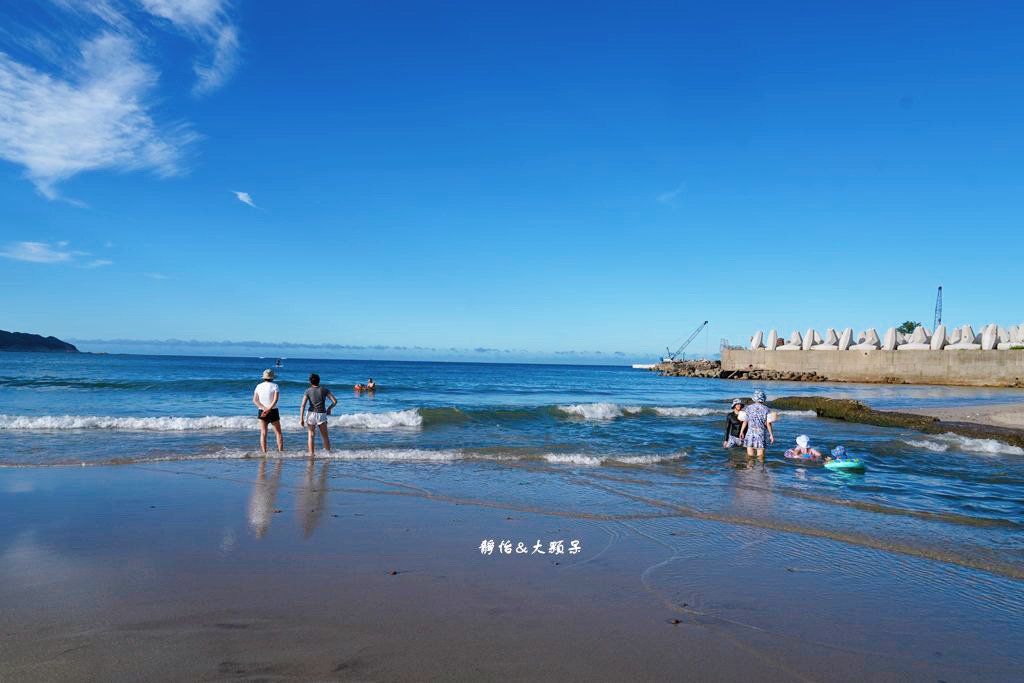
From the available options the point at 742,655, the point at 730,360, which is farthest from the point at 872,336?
the point at 742,655

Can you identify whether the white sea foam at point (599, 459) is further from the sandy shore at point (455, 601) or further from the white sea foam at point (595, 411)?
the white sea foam at point (595, 411)

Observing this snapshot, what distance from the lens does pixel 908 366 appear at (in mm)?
51688

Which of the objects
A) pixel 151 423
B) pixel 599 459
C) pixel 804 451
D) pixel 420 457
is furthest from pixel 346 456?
→ pixel 804 451

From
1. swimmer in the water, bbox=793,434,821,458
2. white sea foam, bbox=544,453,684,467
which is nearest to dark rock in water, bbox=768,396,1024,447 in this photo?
swimmer in the water, bbox=793,434,821,458

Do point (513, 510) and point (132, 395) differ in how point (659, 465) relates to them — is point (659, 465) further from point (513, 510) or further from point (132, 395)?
point (132, 395)

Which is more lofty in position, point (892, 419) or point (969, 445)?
point (892, 419)

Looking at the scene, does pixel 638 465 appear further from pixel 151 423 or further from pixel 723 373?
pixel 723 373

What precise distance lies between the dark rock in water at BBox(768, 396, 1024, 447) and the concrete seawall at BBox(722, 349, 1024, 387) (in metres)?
31.9

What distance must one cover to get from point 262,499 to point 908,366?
57957 mm

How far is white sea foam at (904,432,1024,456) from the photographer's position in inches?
562

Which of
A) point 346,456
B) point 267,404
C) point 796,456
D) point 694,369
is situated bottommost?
point 346,456

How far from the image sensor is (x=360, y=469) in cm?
1105

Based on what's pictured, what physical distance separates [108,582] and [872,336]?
208 feet

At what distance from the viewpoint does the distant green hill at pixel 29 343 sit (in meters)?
127
